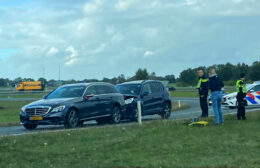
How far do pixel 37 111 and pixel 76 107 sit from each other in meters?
1.40

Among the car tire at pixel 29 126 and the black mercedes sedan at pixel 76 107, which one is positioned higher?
the black mercedes sedan at pixel 76 107

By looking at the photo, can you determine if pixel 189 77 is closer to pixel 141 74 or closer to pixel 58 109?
pixel 141 74

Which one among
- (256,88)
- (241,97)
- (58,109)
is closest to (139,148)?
(58,109)

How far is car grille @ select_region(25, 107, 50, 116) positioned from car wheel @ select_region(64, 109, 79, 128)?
0.77 meters

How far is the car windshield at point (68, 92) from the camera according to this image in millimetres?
18172

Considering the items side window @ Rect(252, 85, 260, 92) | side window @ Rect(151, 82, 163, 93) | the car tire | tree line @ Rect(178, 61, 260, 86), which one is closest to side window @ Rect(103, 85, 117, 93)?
side window @ Rect(151, 82, 163, 93)

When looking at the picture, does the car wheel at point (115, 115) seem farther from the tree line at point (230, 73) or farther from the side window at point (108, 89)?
the tree line at point (230, 73)

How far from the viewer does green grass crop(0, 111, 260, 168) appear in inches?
360

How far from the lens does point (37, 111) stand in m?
17.0

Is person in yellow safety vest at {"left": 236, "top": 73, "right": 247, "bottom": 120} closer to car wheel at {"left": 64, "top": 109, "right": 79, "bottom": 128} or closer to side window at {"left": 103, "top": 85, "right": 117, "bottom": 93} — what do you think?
side window at {"left": 103, "top": 85, "right": 117, "bottom": 93}

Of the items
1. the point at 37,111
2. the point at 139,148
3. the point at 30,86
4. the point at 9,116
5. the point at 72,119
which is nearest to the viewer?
the point at 139,148

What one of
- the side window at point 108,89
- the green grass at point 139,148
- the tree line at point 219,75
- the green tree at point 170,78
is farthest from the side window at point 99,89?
the green tree at point 170,78

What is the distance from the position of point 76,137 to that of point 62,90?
6250 millimetres

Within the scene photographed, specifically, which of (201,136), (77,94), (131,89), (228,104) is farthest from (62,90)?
(228,104)
